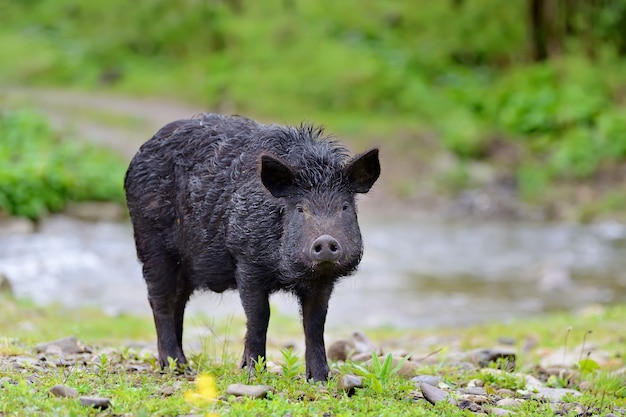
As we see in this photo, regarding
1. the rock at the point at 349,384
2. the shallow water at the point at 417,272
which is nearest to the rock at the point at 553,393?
the rock at the point at 349,384

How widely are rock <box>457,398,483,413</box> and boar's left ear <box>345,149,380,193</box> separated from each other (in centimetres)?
152

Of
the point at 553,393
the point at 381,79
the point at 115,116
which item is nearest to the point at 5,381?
the point at 553,393

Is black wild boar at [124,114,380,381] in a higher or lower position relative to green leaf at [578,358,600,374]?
higher

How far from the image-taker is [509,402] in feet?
19.6

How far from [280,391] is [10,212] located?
15215 millimetres

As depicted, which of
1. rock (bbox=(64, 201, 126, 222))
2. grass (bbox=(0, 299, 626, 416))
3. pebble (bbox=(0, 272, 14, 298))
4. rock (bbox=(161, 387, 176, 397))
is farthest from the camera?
rock (bbox=(64, 201, 126, 222))

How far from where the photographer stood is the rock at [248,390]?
17.6 ft

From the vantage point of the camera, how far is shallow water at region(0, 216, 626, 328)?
49.1ft

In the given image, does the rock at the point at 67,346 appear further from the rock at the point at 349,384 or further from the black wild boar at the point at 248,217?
the rock at the point at 349,384

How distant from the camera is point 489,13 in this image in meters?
36.8

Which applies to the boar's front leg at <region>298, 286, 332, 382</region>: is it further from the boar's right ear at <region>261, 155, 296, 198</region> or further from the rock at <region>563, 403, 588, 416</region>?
the rock at <region>563, 403, 588, 416</region>

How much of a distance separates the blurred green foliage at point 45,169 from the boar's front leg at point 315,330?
1449 centimetres

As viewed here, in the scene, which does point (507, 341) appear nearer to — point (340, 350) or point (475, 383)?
point (340, 350)

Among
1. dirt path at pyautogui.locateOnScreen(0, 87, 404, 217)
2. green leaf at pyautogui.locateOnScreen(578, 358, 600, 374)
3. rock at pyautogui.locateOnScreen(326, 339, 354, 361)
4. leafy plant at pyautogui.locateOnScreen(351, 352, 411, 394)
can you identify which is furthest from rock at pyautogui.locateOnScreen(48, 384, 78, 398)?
dirt path at pyautogui.locateOnScreen(0, 87, 404, 217)
